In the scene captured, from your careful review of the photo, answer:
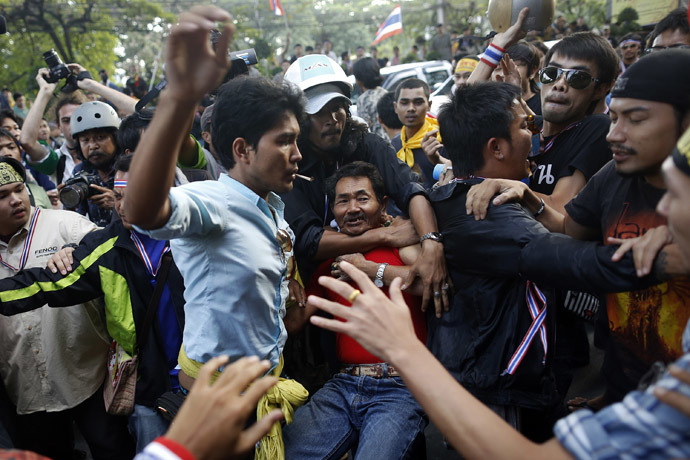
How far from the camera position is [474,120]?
2.26m

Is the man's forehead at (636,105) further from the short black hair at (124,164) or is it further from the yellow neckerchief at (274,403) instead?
the short black hair at (124,164)

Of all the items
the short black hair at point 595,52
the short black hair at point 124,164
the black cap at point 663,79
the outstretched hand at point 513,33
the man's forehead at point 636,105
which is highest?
the outstretched hand at point 513,33

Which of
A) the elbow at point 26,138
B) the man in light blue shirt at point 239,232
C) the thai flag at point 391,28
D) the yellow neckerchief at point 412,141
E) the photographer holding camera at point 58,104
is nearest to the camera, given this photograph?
the man in light blue shirt at point 239,232

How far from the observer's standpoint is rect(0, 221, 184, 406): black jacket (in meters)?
2.53

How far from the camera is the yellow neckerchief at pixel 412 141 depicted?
197 inches

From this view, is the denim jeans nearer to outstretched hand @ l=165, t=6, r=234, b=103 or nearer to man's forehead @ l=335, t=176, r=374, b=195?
man's forehead @ l=335, t=176, r=374, b=195

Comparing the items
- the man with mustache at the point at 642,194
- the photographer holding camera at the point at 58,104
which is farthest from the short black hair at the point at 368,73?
the man with mustache at the point at 642,194

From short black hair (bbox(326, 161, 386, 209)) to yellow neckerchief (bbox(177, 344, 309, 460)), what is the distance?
106 cm

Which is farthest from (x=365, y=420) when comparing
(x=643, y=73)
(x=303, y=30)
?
(x=303, y=30)

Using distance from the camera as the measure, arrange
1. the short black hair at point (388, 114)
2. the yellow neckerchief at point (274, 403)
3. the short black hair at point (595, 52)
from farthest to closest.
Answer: the short black hair at point (388, 114), the short black hair at point (595, 52), the yellow neckerchief at point (274, 403)

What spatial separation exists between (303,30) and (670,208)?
45.9 metres

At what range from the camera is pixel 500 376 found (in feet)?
6.71

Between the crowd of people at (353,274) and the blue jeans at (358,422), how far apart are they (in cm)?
1

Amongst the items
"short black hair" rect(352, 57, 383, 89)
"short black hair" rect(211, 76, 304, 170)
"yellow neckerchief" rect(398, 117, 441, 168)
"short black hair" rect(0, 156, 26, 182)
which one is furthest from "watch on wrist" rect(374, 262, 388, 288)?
"short black hair" rect(352, 57, 383, 89)
